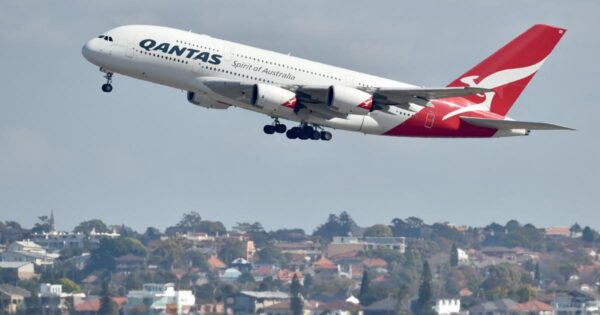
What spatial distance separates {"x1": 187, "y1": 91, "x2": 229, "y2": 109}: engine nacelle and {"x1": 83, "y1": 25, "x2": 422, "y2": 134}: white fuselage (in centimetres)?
163

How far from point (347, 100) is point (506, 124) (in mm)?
7985

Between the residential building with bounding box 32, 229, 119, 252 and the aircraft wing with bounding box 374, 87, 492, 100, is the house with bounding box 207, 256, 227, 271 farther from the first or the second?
the aircraft wing with bounding box 374, 87, 492, 100

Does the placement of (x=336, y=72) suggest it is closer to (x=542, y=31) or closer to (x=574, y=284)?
(x=542, y=31)

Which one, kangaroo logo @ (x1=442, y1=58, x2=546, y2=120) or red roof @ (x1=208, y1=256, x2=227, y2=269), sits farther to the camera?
red roof @ (x1=208, y1=256, x2=227, y2=269)

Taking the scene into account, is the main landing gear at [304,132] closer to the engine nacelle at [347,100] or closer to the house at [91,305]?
the engine nacelle at [347,100]

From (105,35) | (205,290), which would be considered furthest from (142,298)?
(105,35)

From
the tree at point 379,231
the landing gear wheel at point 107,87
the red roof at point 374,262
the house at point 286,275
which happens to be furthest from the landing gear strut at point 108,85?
the tree at point 379,231

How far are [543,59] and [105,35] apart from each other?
21.4m

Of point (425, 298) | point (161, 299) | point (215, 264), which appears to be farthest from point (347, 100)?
point (215, 264)

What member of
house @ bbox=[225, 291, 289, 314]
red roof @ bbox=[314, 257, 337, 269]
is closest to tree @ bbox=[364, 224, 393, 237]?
red roof @ bbox=[314, 257, 337, 269]

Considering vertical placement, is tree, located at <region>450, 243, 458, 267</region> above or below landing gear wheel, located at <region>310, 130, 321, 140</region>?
below

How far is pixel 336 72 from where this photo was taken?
66.8m

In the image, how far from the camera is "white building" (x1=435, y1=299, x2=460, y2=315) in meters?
75.8

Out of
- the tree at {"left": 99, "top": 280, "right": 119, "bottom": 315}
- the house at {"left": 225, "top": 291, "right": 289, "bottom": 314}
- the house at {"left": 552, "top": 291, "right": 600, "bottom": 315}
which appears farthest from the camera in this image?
the house at {"left": 552, "top": 291, "right": 600, "bottom": 315}
